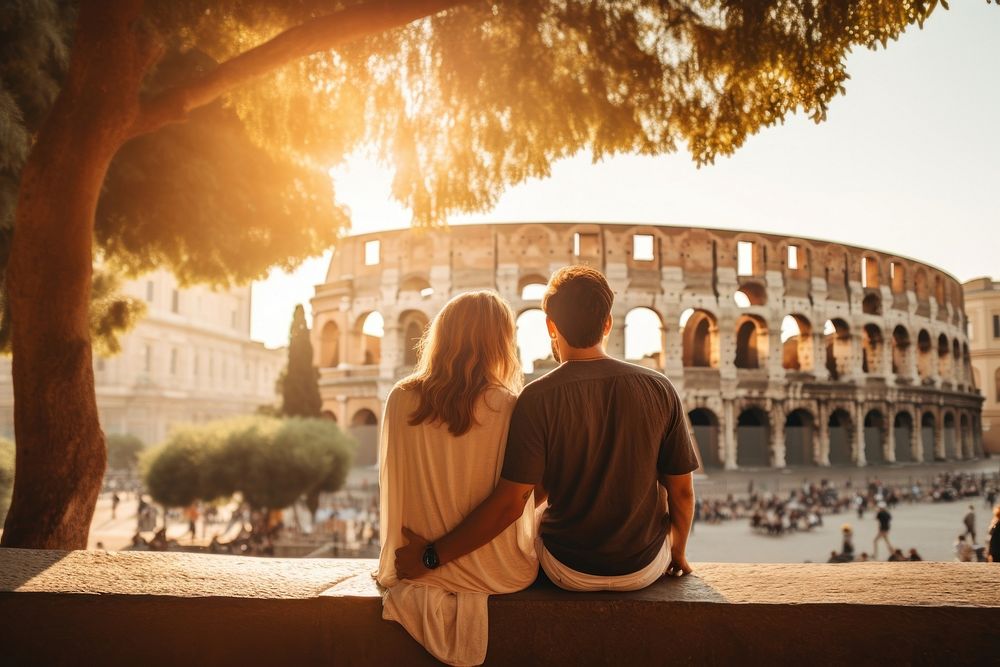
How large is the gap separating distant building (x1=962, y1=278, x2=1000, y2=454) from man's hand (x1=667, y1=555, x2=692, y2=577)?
4832 centimetres

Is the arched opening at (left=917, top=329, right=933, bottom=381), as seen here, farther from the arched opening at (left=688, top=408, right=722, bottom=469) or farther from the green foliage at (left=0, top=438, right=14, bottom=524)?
the green foliage at (left=0, top=438, right=14, bottom=524)

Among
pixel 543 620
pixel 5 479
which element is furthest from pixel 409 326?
pixel 543 620

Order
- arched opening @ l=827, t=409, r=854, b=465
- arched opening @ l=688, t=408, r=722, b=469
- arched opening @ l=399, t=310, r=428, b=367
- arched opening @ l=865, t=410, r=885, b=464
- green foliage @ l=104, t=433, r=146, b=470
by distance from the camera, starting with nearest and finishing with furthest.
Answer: arched opening @ l=688, t=408, r=722, b=469 < arched opening @ l=399, t=310, r=428, b=367 < arched opening @ l=827, t=409, r=854, b=465 < arched opening @ l=865, t=410, r=885, b=464 < green foliage @ l=104, t=433, r=146, b=470

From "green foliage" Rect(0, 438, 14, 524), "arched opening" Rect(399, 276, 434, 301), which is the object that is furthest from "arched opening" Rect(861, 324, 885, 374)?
"green foliage" Rect(0, 438, 14, 524)

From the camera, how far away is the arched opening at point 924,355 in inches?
1189

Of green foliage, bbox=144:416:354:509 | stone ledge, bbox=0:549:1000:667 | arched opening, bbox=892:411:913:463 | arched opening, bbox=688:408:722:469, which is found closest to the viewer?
stone ledge, bbox=0:549:1000:667

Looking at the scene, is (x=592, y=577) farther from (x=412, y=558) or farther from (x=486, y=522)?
(x=412, y=558)

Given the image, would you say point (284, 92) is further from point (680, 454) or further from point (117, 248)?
point (680, 454)

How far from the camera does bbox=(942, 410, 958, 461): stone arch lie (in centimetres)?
3087

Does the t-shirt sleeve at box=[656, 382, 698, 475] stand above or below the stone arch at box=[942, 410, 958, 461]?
above

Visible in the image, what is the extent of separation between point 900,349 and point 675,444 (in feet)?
105

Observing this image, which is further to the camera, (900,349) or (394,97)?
(900,349)

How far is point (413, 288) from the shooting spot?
26.1 m

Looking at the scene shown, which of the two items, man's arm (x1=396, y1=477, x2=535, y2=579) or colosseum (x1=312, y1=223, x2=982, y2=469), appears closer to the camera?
man's arm (x1=396, y1=477, x2=535, y2=579)
